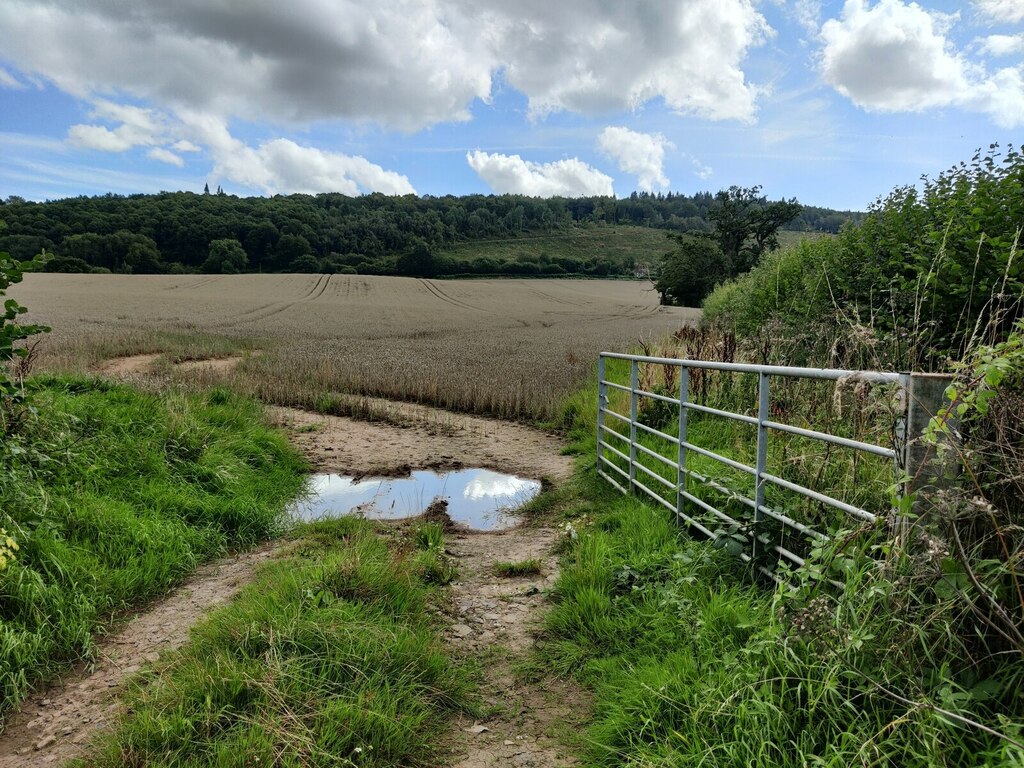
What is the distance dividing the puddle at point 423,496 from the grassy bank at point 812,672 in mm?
3012

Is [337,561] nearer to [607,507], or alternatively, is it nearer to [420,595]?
[420,595]

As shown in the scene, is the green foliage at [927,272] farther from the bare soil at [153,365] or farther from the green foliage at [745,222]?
the green foliage at [745,222]

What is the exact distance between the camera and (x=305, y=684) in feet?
9.62

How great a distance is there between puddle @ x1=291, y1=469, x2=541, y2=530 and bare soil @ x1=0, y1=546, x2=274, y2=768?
72.5 inches

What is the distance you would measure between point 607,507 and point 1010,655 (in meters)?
4.06

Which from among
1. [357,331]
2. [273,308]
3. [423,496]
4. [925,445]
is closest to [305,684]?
[925,445]

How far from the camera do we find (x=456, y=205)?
111 meters

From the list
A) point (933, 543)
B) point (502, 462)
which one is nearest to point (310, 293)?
point (502, 462)

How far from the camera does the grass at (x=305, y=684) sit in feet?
8.54

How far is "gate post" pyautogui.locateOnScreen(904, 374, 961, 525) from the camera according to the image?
220cm

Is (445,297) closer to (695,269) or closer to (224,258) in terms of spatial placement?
(695,269)

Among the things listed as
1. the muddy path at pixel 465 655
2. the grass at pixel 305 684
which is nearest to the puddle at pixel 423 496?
the muddy path at pixel 465 655

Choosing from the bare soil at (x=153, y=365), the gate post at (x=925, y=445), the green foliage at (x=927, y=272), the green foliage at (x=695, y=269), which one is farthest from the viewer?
the green foliage at (x=695, y=269)

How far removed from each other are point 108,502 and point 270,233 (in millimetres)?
78504
